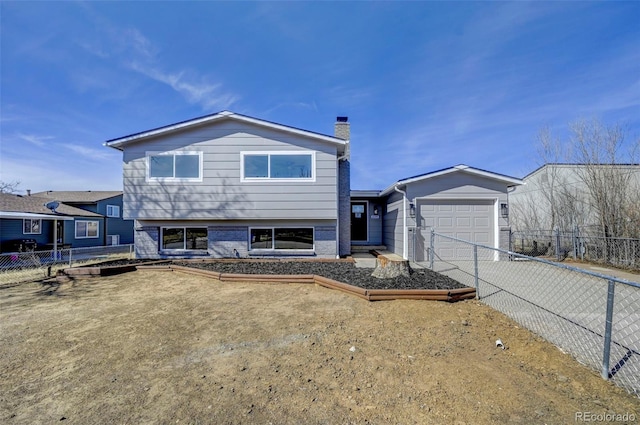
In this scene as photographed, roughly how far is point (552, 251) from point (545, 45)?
26.7 ft

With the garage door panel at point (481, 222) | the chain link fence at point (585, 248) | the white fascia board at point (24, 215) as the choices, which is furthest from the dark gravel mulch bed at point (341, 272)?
the white fascia board at point (24, 215)

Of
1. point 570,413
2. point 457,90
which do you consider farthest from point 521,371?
point 457,90

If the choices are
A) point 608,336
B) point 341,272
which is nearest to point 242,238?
point 341,272

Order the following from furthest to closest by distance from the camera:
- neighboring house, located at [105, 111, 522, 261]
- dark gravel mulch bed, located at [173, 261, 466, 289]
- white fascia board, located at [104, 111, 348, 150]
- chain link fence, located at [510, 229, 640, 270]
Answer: neighboring house, located at [105, 111, 522, 261], white fascia board, located at [104, 111, 348, 150], chain link fence, located at [510, 229, 640, 270], dark gravel mulch bed, located at [173, 261, 466, 289]

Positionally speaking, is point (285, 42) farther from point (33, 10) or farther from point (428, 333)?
point (428, 333)

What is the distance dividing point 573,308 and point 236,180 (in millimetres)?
9262

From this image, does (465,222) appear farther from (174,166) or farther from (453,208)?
(174,166)

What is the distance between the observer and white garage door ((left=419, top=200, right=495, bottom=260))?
1005 centimetres

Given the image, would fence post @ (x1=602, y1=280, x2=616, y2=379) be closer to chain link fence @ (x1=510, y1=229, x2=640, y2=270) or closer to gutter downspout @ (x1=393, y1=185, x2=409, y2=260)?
gutter downspout @ (x1=393, y1=185, x2=409, y2=260)

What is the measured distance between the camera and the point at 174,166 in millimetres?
9805

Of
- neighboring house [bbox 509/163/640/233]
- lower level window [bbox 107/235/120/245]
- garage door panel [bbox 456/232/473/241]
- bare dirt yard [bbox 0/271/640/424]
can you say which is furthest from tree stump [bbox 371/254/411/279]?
lower level window [bbox 107/235/120/245]

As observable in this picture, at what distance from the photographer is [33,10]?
25.4 feet

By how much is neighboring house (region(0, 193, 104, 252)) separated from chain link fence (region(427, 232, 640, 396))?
1947cm
